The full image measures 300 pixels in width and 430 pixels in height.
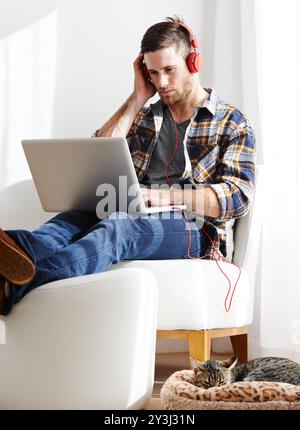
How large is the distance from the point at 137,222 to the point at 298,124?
2.49 ft

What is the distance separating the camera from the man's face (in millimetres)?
2434

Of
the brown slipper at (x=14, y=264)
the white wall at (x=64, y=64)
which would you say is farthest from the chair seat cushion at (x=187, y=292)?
the white wall at (x=64, y=64)

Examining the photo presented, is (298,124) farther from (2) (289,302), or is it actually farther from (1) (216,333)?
(1) (216,333)

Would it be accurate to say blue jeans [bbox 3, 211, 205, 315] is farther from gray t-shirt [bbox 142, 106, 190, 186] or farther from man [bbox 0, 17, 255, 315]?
gray t-shirt [bbox 142, 106, 190, 186]

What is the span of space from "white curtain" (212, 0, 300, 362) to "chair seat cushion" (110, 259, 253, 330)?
461mm

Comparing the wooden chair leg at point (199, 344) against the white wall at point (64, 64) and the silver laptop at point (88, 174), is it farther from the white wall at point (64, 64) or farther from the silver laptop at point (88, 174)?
the white wall at point (64, 64)

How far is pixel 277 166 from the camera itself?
2.64 m

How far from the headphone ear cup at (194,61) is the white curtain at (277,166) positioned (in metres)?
0.34

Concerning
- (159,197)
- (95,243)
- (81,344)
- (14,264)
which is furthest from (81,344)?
(159,197)

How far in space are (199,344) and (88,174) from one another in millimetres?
579

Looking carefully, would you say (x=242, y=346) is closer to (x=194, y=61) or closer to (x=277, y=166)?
(x=277, y=166)

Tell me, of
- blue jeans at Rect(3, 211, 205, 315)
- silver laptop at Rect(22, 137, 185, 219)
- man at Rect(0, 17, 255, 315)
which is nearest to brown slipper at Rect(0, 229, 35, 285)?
blue jeans at Rect(3, 211, 205, 315)

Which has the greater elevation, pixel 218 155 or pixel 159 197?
pixel 218 155
